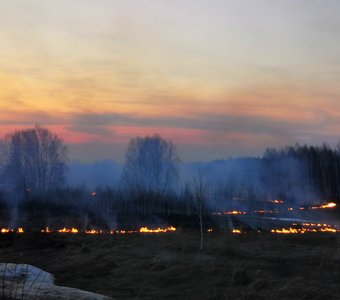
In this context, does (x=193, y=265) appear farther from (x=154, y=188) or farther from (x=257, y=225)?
(x=154, y=188)

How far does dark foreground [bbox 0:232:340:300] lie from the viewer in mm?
16328

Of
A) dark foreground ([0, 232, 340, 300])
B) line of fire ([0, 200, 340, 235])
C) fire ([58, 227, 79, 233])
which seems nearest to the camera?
dark foreground ([0, 232, 340, 300])

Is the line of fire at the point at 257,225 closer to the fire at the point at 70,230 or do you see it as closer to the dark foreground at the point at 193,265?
the fire at the point at 70,230

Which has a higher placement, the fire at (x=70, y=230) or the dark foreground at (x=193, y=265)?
the fire at (x=70, y=230)

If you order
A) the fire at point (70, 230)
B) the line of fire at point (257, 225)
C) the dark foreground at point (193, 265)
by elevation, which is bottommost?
the dark foreground at point (193, 265)

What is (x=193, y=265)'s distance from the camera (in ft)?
69.4

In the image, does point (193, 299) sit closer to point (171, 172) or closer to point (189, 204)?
point (189, 204)

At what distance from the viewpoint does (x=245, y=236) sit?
3191 centimetres

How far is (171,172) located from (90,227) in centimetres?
2196

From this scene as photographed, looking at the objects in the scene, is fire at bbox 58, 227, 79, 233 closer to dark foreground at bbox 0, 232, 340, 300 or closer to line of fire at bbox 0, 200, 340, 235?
line of fire at bbox 0, 200, 340, 235

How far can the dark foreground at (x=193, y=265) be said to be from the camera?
53.6 ft

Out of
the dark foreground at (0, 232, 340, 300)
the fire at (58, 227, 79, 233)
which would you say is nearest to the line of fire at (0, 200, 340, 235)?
the fire at (58, 227, 79, 233)

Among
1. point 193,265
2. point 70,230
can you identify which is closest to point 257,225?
point 70,230

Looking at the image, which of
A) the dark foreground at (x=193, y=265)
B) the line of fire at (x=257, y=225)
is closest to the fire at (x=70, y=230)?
the line of fire at (x=257, y=225)
